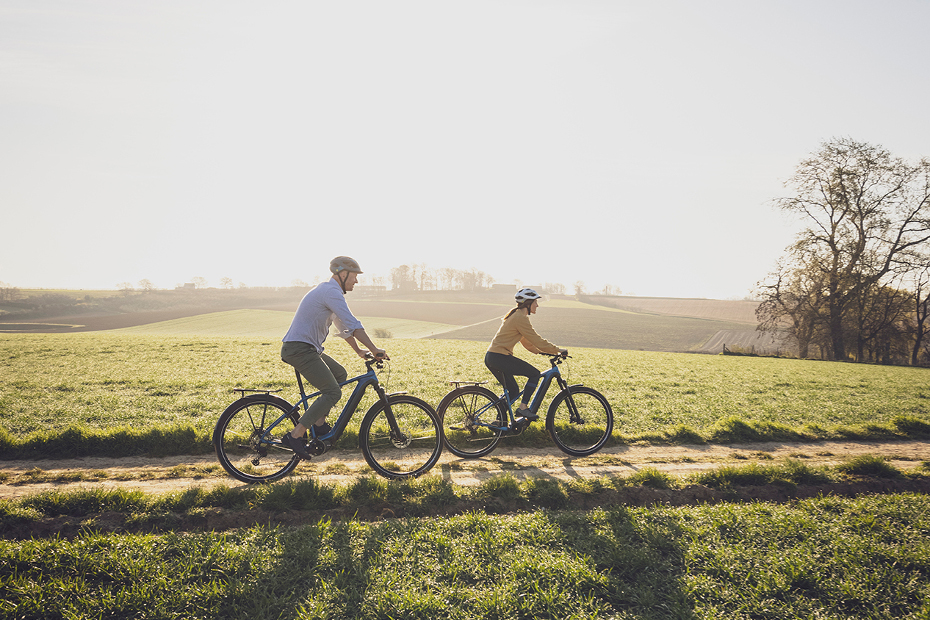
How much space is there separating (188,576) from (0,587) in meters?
1.31

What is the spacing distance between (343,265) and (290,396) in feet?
25.6

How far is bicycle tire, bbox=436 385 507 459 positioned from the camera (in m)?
7.12

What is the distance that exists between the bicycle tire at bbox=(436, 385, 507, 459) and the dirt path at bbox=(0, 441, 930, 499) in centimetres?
25

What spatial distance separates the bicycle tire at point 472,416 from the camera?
712cm

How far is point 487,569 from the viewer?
12.2 ft

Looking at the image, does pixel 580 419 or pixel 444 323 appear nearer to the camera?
pixel 580 419

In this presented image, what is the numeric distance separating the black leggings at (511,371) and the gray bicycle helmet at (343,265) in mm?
2725

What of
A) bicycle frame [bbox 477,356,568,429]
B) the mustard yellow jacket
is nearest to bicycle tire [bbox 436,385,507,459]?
bicycle frame [bbox 477,356,568,429]

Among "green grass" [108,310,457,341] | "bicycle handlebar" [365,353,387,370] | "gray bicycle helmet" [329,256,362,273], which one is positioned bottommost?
"green grass" [108,310,457,341]

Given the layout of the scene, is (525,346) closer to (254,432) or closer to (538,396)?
(538,396)

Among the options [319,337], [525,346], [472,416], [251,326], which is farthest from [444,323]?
[319,337]

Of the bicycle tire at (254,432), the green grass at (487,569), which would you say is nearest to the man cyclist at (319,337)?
the bicycle tire at (254,432)

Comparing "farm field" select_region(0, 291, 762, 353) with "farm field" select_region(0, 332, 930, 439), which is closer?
"farm field" select_region(0, 332, 930, 439)

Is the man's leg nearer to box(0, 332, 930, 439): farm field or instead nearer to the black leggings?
the black leggings
